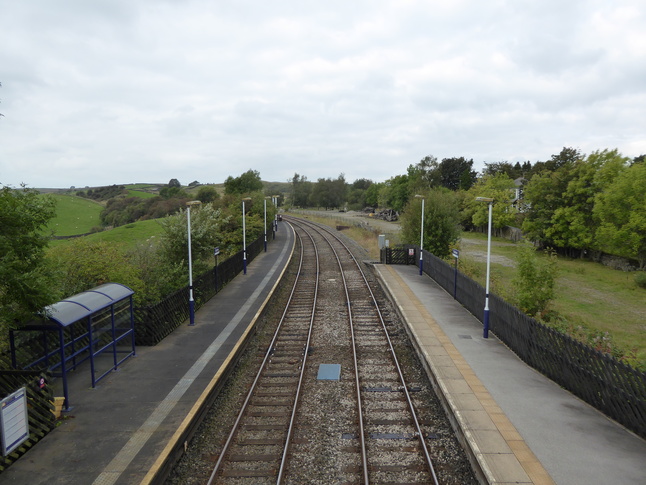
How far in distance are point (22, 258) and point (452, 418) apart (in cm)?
982

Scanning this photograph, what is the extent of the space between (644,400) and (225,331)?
12185mm

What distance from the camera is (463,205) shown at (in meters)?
64.3

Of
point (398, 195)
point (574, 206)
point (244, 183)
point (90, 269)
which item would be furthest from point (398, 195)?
point (90, 269)

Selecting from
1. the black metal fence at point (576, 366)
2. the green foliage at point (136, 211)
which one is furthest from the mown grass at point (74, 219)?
the black metal fence at point (576, 366)

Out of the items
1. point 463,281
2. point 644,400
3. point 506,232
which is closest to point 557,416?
point 644,400

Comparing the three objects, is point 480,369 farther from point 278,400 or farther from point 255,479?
point 255,479

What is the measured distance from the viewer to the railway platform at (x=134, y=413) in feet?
25.1

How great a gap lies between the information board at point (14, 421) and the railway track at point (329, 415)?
3.55 meters

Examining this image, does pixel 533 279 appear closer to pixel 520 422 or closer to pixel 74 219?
pixel 520 422

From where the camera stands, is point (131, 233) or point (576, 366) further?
point (131, 233)

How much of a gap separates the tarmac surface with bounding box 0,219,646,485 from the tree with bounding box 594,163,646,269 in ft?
71.7

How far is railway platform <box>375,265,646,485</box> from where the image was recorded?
7535 mm

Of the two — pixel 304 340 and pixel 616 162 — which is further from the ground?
pixel 616 162

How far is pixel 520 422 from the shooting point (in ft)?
30.4
